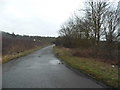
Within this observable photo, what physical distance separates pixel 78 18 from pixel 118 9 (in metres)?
8.32

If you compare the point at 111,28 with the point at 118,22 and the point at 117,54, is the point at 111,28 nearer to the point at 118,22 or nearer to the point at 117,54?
the point at 118,22

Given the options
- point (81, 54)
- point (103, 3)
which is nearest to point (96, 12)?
point (103, 3)

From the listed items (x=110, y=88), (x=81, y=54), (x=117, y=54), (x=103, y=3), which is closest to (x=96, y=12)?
(x=103, y=3)

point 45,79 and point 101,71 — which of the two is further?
point 101,71

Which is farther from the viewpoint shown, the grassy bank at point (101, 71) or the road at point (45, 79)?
the grassy bank at point (101, 71)

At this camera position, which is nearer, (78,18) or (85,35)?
(85,35)

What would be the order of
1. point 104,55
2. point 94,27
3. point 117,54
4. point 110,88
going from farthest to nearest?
point 94,27
point 104,55
point 117,54
point 110,88

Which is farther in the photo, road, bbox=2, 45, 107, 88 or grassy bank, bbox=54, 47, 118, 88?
grassy bank, bbox=54, 47, 118, 88

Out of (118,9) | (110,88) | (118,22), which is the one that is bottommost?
(110,88)

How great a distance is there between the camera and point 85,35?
41.2 m

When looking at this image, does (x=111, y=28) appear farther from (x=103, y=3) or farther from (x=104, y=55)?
(x=104, y=55)

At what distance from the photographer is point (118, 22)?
38.5 metres

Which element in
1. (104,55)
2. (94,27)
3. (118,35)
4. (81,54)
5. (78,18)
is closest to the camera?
(104,55)

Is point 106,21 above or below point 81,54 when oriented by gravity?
above
